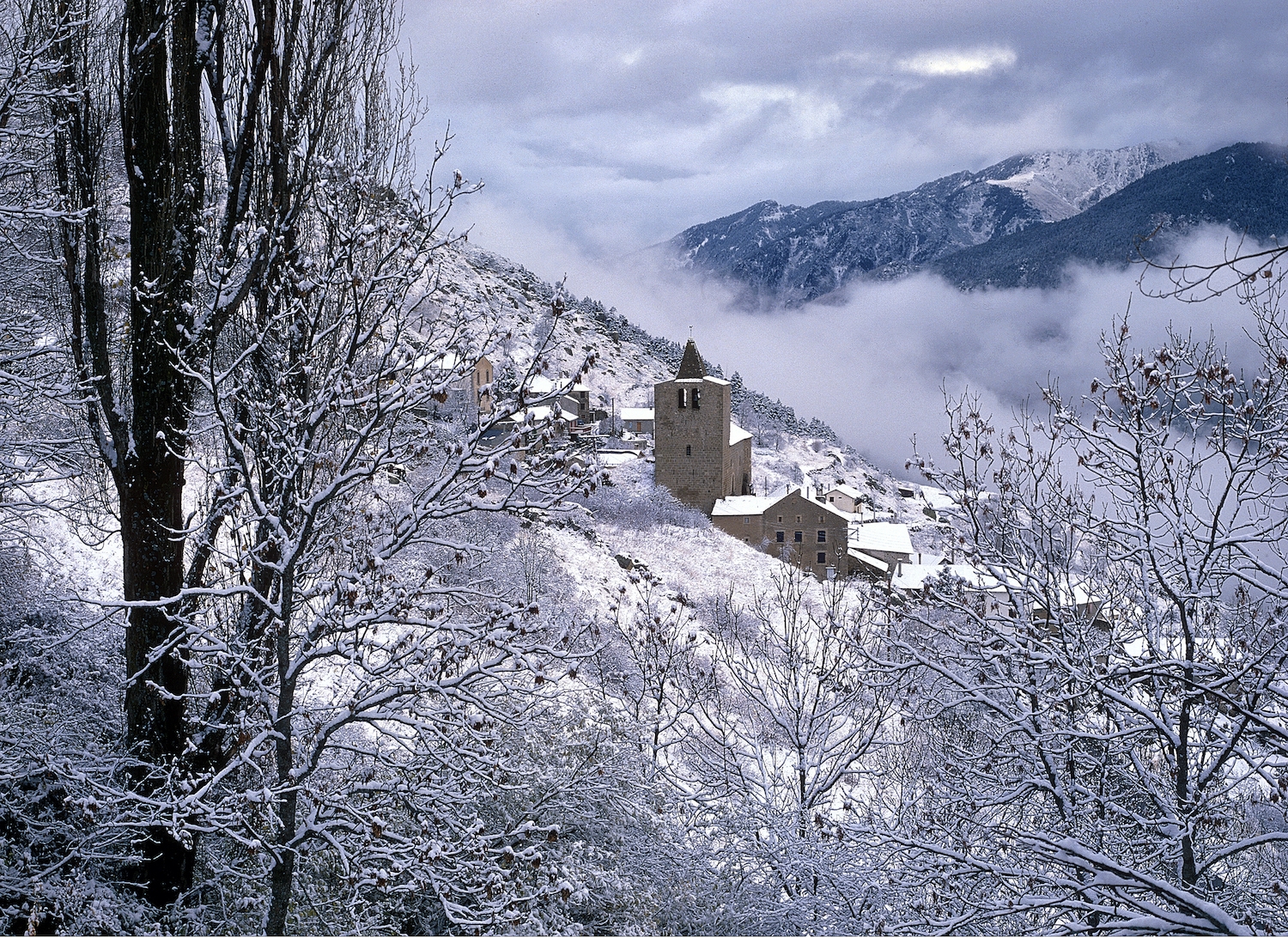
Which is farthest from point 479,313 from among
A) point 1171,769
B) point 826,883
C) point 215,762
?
point 826,883

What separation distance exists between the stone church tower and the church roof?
30.7 inches

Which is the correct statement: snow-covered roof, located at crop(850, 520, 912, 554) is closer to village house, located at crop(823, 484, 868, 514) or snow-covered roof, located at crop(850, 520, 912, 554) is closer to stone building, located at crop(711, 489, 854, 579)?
stone building, located at crop(711, 489, 854, 579)

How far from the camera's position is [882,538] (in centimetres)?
4600

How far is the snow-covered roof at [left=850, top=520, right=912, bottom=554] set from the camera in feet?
146

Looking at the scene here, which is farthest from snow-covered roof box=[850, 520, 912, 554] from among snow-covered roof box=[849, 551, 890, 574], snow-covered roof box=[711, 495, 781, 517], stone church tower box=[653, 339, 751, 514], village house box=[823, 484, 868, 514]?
stone church tower box=[653, 339, 751, 514]

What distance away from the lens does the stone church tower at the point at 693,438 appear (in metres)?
49.8

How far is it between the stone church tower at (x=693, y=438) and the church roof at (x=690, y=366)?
0.78 meters

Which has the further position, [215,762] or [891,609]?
[891,609]

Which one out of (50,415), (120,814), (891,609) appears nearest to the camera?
(120,814)

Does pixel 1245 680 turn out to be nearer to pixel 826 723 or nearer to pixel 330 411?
pixel 330 411

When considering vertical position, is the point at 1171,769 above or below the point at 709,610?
above

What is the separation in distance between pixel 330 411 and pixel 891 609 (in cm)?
458

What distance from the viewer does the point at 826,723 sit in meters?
10.6

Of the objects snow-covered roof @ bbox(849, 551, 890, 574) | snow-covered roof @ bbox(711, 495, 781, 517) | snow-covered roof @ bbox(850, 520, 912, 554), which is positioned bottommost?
snow-covered roof @ bbox(849, 551, 890, 574)
